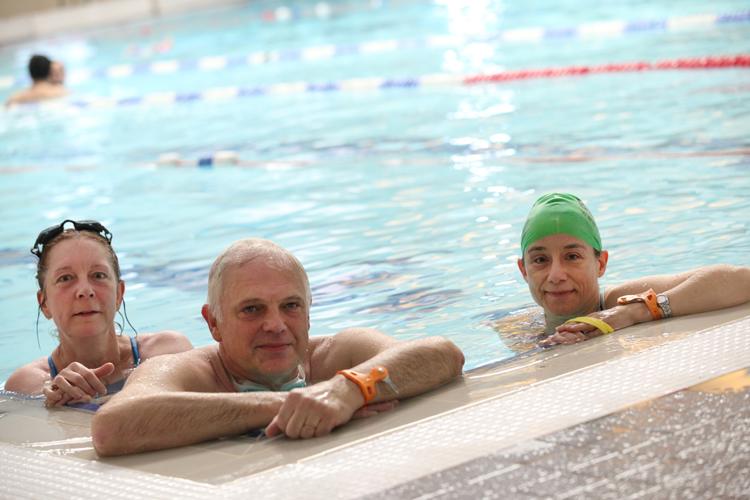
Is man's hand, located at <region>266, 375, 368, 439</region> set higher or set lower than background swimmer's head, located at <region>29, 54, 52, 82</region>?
lower

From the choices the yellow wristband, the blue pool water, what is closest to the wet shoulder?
the blue pool water

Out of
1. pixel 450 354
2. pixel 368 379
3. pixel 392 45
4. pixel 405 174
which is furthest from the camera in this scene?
pixel 392 45

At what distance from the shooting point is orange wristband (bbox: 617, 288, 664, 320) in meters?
4.14

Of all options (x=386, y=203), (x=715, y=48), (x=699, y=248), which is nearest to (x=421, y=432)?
(x=699, y=248)

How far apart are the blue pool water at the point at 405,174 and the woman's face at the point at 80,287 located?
132cm

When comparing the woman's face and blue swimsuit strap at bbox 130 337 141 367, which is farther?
blue swimsuit strap at bbox 130 337 141 367

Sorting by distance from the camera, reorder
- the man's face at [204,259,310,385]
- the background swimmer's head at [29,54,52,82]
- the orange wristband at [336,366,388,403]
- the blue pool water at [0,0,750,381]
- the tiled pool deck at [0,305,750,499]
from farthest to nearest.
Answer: the background swimmer's head at [29,54,52,82] → the blue pool water at [0,0,750,381] → the man's face at [204,259,310,385] → the orange wristband at [336,366,388,403] → the tiled pool deck at [0,305,750,499]

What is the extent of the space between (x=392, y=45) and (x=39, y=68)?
4.86 metres

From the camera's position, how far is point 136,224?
8.10m

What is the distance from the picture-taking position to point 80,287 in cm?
420

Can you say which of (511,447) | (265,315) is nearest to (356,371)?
(265,315)

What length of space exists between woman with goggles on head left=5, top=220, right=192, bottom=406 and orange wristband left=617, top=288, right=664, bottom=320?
70.1 inches

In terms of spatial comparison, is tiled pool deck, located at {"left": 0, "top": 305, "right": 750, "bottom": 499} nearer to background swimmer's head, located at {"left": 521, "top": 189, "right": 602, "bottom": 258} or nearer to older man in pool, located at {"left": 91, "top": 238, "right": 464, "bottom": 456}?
older man in pool, located at {"left": 91, "top": 238, "right": 464, "bottom": 456}

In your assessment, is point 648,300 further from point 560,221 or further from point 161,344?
point 161,344
